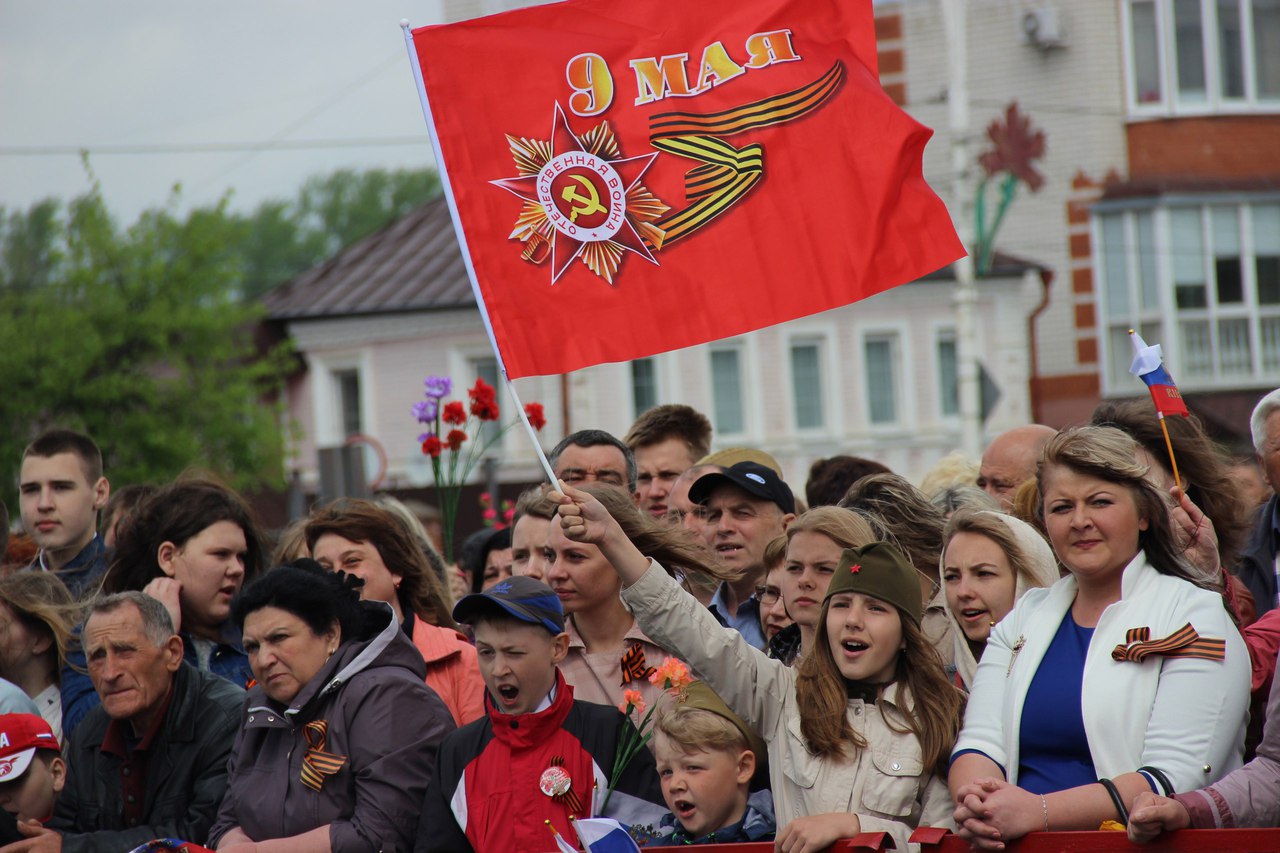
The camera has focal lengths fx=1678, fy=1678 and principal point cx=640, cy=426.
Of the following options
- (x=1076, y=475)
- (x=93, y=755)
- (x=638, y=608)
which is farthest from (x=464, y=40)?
(x=93, y=755)

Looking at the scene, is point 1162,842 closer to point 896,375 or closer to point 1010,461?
point 1010,461

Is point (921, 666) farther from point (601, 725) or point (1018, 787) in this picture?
point (601, 725)

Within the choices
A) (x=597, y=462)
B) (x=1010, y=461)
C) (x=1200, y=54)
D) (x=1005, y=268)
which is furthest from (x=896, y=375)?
(x=597, y=462)

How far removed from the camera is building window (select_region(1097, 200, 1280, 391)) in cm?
3134

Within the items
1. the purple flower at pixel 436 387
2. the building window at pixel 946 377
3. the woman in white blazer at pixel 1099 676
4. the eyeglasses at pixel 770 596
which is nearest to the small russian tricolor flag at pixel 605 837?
the woman in white blazer at pixel 1099 676

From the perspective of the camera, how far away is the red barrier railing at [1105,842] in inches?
160

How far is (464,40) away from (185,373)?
25281 mm

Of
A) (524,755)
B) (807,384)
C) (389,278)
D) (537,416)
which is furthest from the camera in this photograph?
(389,278)

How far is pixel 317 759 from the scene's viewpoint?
5.39m

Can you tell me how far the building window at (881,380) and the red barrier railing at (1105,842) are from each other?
92.0ft

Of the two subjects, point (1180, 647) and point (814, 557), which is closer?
point (1180, 647)

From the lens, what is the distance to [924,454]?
32094 mm

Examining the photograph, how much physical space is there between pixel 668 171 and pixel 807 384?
2677 cm

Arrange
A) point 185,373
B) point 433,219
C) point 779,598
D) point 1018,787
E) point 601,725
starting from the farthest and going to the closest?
point 433,219 < point 185,373 < point 779,598 < point 601,725 < point 1018,787
